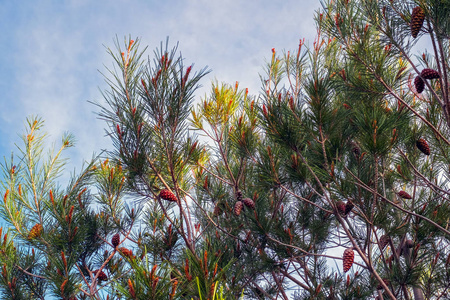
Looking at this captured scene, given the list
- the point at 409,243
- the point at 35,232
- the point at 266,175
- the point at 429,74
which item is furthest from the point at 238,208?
the point at 409,243

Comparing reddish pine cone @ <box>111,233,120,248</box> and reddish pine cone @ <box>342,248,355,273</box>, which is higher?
reddish pine cone @ <box>111,233,120,248</box>

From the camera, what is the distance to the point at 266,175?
225 cm

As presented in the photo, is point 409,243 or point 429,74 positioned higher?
point 429,74

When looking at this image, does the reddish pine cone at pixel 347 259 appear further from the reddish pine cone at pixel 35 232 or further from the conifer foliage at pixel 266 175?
the reddish pine cone at pixel 35 232

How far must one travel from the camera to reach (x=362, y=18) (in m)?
2.46

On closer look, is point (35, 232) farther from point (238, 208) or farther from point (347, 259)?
point (347, 259)

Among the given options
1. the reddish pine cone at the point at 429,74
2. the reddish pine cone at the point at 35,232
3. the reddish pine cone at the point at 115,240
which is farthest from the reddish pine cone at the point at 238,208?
the reddish pine cone at the point at 429,74

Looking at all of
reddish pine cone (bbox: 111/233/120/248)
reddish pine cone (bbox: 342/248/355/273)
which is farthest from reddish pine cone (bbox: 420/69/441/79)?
reddish pine cone (bbox: 111/233/120/248)

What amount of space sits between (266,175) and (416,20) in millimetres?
1102

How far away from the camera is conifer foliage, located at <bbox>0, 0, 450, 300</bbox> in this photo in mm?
1837

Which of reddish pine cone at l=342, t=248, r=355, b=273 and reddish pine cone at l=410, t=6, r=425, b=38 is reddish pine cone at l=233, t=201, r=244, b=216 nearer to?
reddish pine cone at l=342, t=248, r=355, b=273

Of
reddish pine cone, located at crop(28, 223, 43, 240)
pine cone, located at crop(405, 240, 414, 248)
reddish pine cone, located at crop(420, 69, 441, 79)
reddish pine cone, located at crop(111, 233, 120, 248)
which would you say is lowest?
reddish pine cone, located at crop(111, 233, 120, 248)

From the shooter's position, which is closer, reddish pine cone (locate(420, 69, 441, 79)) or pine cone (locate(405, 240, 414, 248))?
reddish pine cone (locate(420, 69, 441, 79))

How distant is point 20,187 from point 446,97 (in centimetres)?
239
